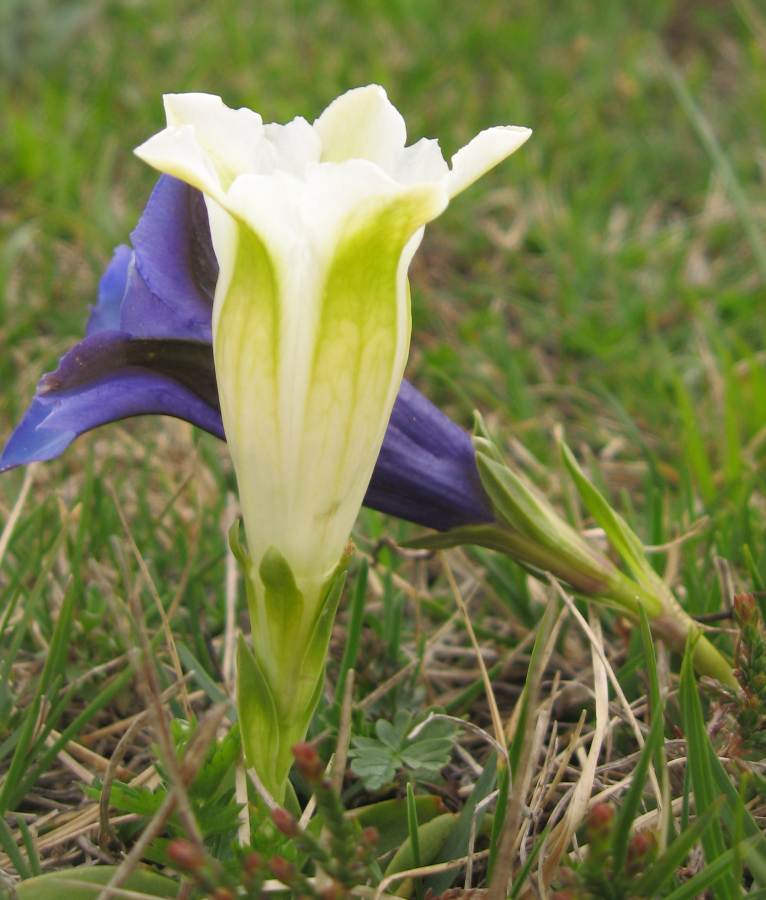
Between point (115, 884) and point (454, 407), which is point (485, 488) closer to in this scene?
point (115, 884)

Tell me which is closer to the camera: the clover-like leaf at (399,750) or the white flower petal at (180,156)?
the white flower petal at (180,156)

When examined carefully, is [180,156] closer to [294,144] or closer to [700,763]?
[294,144]

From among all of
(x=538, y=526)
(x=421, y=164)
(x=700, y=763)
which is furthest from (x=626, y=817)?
(x=421, y=164)

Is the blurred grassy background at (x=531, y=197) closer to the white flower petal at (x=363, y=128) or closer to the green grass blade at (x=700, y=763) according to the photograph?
the green grass blade at (x=700, y=763)

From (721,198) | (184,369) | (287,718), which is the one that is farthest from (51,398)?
(721,198)

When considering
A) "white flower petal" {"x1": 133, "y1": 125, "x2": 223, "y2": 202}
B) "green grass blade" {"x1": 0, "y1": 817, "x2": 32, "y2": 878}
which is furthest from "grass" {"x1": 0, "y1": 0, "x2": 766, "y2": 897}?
"white flower petal" {"x1": 133, "y1": 125, "x2": 223, "y2": 202}

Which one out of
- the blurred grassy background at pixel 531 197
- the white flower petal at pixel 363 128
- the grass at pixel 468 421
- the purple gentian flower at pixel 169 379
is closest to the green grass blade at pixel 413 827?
the grass at pixel 468 421

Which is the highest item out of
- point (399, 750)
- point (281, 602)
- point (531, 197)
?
point (531, 197)

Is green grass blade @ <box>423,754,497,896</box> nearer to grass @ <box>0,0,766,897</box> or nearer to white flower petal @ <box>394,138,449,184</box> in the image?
grass @ <box>0,0,766,897</box>
